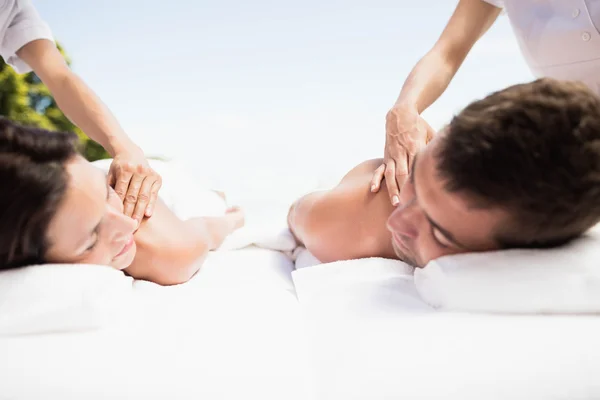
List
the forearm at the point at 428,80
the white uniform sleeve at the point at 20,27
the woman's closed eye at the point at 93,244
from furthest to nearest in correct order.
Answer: the white uniform sleeve at the point at 20,27, the forearm at the point at 428,80, the woman's closed eye at the point at 93,244

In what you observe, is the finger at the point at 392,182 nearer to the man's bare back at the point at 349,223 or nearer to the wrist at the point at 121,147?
the man's bare back at the point at 349,223

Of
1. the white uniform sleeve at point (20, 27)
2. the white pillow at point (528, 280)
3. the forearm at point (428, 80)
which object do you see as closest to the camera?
the white pillow at point (528, 280)

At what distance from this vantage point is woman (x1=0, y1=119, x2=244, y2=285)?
803 mm

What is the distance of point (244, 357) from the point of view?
726 millimetres

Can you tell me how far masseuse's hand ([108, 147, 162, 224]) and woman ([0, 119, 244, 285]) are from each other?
0.09 m

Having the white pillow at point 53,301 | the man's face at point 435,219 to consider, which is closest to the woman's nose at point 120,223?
Result: the white pillow at point 53,301

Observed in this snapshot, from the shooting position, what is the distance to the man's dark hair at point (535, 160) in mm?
701

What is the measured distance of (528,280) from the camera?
0.76 m

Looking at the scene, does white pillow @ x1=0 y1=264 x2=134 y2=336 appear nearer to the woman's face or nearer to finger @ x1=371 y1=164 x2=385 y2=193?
the woman's face

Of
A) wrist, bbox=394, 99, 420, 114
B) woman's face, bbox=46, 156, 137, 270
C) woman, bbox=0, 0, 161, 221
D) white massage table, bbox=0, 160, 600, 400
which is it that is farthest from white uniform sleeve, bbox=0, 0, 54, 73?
wrist, bbox=394, 99, 420, 114

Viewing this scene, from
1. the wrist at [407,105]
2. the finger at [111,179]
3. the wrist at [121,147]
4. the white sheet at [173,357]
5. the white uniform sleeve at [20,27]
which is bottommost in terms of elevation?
the white sheet at [173,357]

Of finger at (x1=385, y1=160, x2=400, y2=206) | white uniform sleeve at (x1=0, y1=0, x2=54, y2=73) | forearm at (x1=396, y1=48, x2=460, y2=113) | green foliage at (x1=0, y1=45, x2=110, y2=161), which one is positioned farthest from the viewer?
green foliage at (x1=0, y1=45, x2=110, y2=161)

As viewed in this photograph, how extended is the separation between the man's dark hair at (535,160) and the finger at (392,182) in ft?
0.79

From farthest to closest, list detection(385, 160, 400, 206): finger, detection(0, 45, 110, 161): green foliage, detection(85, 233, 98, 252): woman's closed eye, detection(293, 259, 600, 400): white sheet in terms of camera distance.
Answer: detection(0, 45, 110, 161): green foliage
detection(385, 160, 400, 206): finger
detection(85, 233, 98, 252): woman's closed eye
detection(293, 259, 600, 400): white sheet
